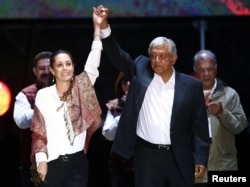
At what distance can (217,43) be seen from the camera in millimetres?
4504

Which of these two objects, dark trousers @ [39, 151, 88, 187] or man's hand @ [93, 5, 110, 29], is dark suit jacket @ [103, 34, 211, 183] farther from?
dark trousers @ [39, 151, 88, 187]

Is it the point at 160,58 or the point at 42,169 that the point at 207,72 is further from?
the point at 42,169

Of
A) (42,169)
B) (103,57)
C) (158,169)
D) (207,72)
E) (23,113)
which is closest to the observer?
(42,169)

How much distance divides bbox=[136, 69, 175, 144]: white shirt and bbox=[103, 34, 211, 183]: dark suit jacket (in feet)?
0.09

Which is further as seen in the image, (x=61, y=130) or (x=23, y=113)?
(x=23, y=113)

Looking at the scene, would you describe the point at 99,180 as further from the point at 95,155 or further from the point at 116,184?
the point at 116,184

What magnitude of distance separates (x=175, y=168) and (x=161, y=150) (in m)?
0.12

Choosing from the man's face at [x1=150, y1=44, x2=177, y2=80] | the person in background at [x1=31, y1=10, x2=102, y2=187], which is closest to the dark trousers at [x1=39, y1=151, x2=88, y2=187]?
the person in background at [x1=31, y1=10, x2=102, y2=187]

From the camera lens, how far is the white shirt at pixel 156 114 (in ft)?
9.46

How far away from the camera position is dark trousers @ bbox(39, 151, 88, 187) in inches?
110

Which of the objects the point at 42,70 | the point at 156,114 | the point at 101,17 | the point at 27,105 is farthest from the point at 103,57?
the point at 156,114

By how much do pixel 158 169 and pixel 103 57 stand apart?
186cm

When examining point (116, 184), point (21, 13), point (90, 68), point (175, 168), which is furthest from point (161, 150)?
point (21, 13)

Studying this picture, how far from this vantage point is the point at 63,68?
2.83 meters
